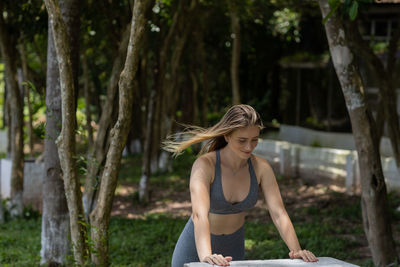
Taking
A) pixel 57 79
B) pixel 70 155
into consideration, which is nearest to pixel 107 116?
pixel 57 79

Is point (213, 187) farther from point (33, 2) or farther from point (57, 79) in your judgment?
point (33, 2)

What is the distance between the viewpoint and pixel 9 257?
7.60m

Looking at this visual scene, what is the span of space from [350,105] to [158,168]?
32.6 ft

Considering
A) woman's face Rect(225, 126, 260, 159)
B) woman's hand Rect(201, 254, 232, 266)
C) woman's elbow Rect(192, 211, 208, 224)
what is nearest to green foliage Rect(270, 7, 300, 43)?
woman's face Rect(225, 126, 260, 159)

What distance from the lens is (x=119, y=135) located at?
508 cm

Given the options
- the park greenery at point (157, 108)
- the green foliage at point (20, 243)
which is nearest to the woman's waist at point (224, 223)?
the park greenery at point (157, 108)

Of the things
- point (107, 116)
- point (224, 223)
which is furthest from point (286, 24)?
point (224, 223)

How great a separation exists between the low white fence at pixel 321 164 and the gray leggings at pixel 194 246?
7.90m

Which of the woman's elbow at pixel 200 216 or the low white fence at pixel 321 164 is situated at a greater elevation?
the woman's elbow at pixel 200 216

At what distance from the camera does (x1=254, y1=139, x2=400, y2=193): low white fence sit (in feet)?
38.2

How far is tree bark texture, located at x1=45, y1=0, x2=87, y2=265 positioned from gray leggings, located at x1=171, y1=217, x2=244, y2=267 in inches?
69.9

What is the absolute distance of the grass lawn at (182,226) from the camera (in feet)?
25.1

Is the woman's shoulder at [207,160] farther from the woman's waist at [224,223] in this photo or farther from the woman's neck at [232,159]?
the woman's waist at [224,223]

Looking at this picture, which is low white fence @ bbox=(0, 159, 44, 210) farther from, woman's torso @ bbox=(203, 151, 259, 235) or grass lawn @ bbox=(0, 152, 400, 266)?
woman's torso @ bbox=(203, 151, 259, 235)
